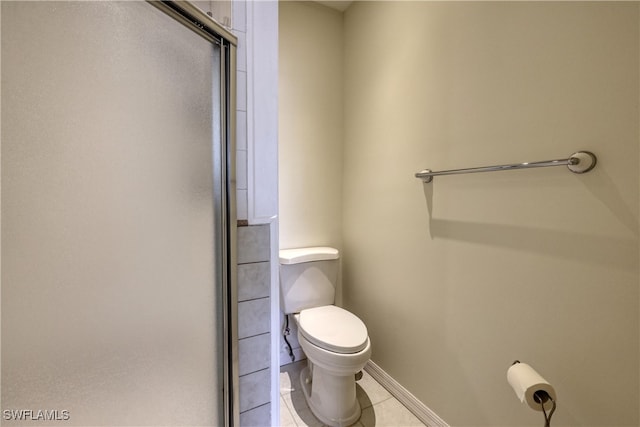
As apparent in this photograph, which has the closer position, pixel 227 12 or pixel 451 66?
pixel 227 12

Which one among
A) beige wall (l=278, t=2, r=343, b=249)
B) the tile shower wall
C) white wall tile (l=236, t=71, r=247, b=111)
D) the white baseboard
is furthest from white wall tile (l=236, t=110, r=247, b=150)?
the white baseboard

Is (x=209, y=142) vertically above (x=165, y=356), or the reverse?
(x=209, y=142)

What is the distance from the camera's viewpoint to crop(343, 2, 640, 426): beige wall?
30.1 inches

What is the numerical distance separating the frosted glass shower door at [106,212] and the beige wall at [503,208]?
3.31 ft

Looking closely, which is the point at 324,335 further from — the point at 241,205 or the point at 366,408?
the point at 241,205

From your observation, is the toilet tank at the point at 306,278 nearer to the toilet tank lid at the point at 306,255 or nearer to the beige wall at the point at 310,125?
the toilet tank lid at the point at 306,255

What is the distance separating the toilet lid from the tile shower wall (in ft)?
1.20

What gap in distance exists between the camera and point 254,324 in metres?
0.93

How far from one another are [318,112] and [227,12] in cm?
103

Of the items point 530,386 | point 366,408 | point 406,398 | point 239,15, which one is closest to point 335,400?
point 366,408

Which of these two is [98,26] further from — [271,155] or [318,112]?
[318,112]

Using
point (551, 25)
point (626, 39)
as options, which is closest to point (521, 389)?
point (626, 39)

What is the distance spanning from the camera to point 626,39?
73 cm

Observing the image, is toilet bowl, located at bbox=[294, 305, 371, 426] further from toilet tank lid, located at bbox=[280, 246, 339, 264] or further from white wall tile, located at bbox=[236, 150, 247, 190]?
white wall tile, located at bbox=[236, 150, 247, 190]
